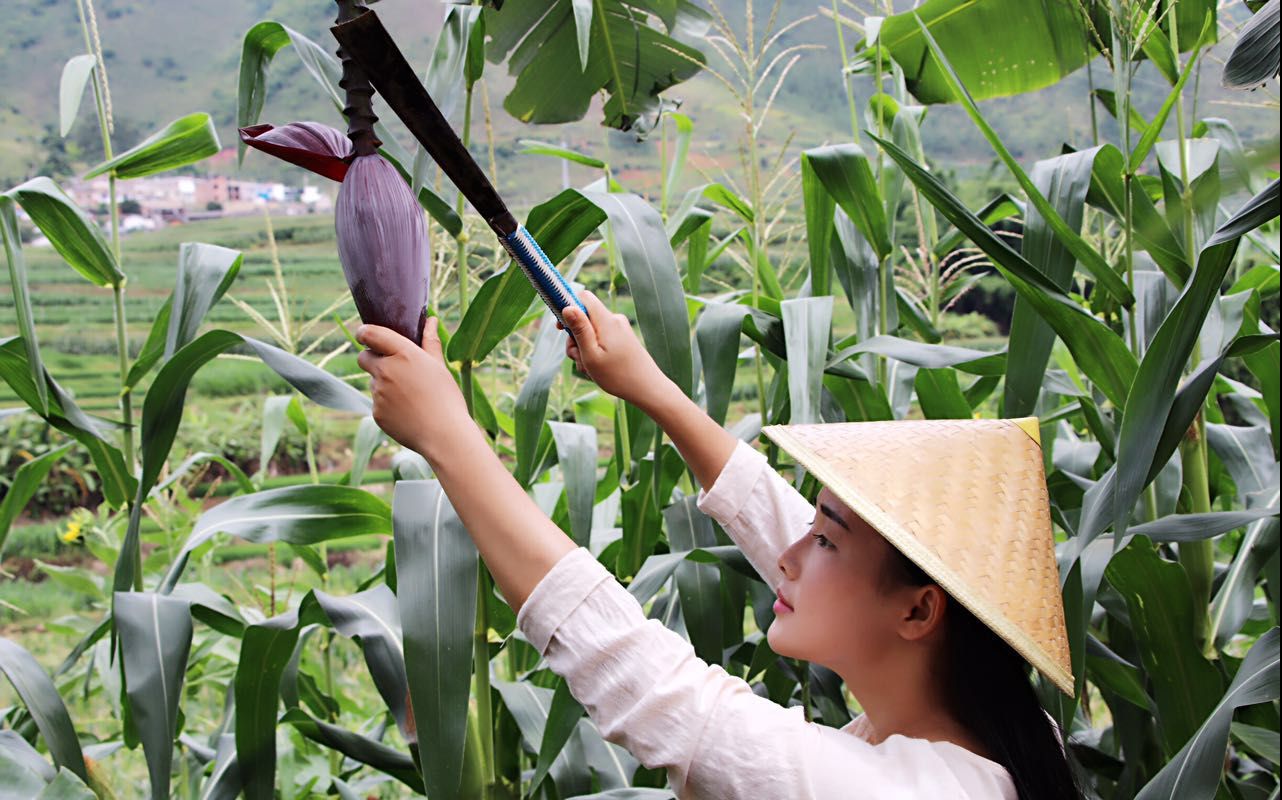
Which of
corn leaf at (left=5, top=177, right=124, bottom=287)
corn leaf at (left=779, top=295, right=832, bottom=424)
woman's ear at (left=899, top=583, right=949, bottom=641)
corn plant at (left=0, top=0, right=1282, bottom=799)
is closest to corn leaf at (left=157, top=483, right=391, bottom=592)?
corn plant at (left=0, top=0, right=1282, bottom=799)

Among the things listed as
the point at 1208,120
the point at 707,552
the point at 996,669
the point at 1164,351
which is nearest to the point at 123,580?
the point at 707,552

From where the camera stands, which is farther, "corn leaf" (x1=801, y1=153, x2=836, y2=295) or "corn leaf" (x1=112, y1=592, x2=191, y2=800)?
"corn leaf" (x1=801, y1=153, x2=836, y2=295)

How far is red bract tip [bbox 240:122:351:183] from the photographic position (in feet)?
1.55

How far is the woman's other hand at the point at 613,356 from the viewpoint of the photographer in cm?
68

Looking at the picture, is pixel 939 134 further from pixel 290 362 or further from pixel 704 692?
pixel 704 692

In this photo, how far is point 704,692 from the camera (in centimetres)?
57

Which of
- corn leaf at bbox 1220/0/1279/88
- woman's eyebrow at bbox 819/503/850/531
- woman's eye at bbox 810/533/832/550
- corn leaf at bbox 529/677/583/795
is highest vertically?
corn leaf at bbox 1220/0/1279/88

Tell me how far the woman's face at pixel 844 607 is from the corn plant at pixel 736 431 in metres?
0.22

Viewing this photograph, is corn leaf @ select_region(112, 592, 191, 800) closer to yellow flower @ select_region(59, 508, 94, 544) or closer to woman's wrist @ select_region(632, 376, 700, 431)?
woman's wrist @ select_region(632, 376, 700, 431)

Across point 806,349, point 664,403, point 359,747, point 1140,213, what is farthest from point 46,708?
point 1140,213

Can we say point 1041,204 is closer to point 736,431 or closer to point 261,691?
point 736,431

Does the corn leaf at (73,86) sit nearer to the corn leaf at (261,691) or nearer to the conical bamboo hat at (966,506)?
the corn leaf at (261,691)

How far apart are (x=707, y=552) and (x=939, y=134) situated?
9.52 ft

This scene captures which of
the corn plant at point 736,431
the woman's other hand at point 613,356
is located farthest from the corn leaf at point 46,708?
the woman's other hand at point 613,356
